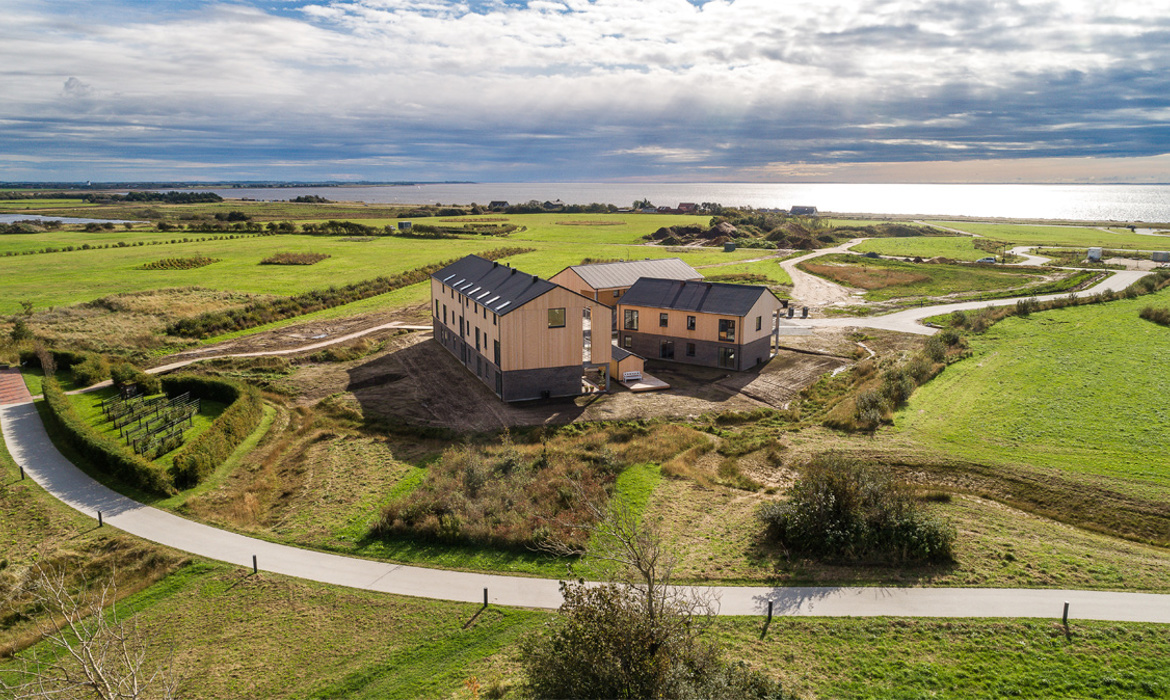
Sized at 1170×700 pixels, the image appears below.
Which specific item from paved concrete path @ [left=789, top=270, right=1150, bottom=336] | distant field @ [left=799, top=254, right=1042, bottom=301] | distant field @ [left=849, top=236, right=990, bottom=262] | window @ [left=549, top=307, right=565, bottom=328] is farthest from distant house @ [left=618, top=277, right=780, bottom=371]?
distant field @ [left=849, top=236, right=990, bottom=262]

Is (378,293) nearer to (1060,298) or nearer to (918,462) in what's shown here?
(918,462)

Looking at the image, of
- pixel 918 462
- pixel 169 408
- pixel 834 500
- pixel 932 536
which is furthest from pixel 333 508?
pixel 918 462

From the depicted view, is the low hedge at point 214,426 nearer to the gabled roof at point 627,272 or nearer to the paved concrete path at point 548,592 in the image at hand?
the paved concrete path at point 548,592

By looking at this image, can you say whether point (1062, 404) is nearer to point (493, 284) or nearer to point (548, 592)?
point (548, 592)

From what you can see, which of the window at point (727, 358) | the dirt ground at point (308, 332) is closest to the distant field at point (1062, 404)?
Result: the window at point (727, 358)

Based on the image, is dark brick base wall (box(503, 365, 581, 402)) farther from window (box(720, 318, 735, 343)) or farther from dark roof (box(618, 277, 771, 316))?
window (box(720, 318, 735, 343))
